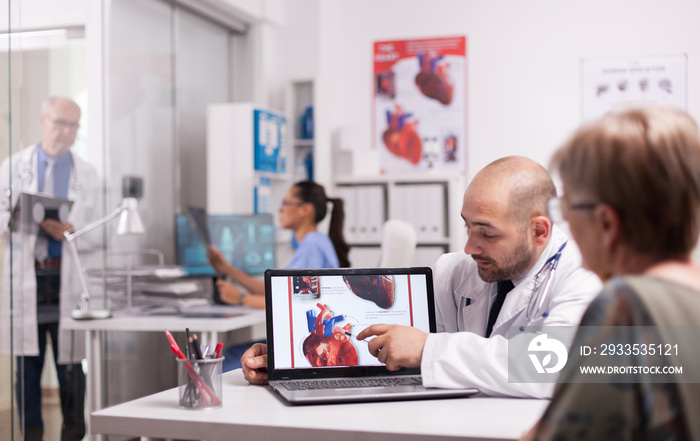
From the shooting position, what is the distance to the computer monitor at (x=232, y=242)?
13.2 ft

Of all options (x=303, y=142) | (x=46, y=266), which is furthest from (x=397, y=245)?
(x=303, y=142)

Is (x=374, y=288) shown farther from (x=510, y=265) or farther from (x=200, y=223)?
(x=200, y=223)

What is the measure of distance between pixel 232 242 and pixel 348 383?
2685 millimetres

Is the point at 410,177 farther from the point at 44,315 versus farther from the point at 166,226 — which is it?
the point at 44,315

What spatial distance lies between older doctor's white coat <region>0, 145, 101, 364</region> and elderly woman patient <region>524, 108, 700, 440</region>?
2354 mm

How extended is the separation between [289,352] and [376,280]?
23cm

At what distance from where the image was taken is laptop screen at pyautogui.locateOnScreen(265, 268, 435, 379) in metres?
1.50

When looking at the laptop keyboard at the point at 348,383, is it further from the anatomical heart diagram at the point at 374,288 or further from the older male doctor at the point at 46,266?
the older male doctor at the point at 46,266

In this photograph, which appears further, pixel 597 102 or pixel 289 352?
pixel 597 102

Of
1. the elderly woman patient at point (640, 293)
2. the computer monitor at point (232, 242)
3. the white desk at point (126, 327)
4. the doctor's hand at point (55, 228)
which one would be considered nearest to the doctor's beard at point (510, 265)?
the elderly woman patient at point (640, 293)

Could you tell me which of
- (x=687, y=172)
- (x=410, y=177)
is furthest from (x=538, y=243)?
(x=410, y=177)

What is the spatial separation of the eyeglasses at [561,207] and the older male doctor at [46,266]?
226 cm

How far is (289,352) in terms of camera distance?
1.50 m

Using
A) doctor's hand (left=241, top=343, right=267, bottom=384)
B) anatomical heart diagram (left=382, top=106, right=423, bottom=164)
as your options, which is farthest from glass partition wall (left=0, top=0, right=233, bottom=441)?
doctor's hand (left=241, top=343, right=267, bottom=384)
